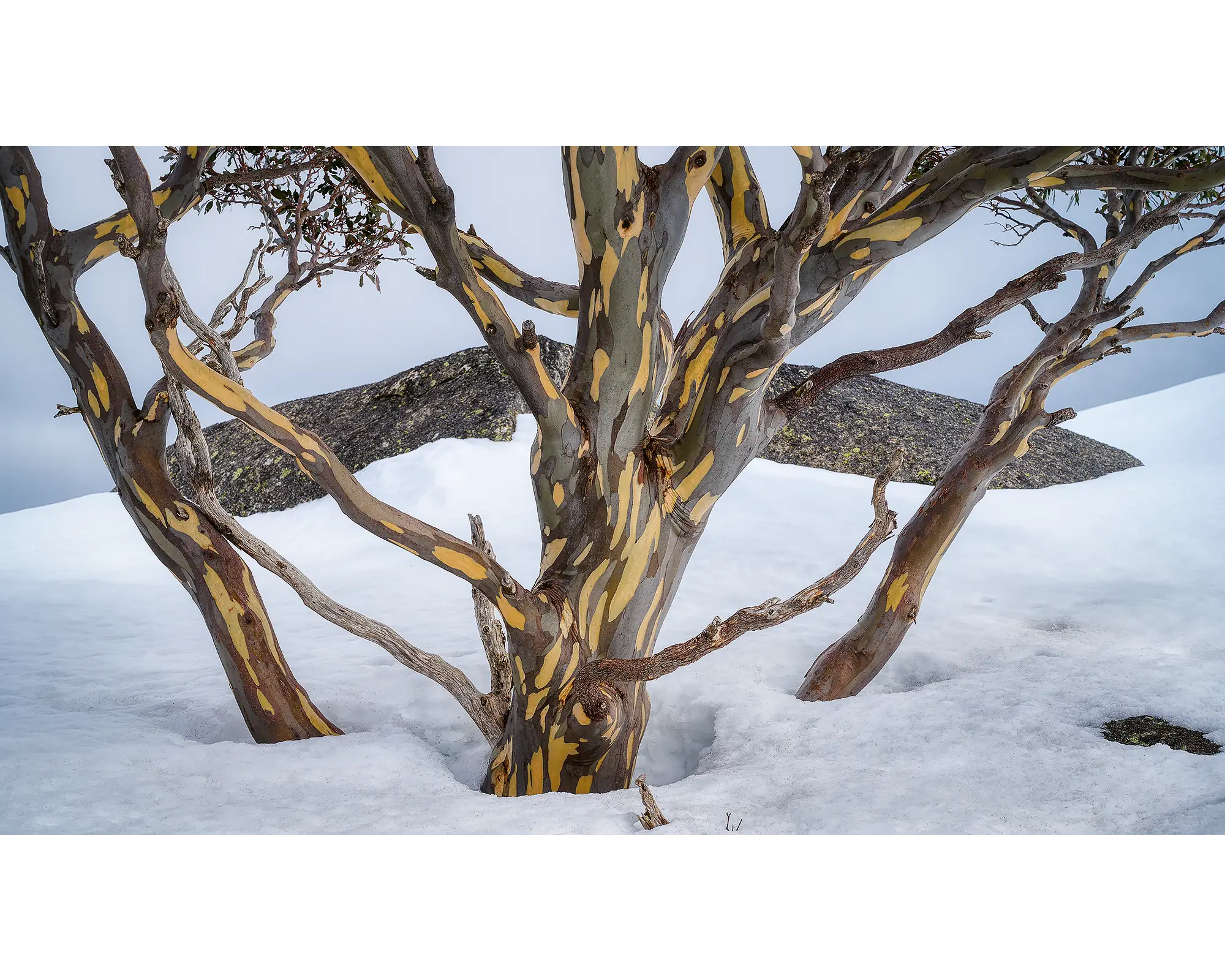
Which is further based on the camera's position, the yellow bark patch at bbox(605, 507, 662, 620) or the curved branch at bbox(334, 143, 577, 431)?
the yellow bark patch at bbox(605, 507, 662, 620)

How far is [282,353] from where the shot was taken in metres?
4.68

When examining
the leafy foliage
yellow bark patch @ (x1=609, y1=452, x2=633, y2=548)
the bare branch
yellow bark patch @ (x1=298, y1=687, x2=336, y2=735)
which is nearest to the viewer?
yellow bark patch @ (x1=609, y1=452, x2=633, y2=548)

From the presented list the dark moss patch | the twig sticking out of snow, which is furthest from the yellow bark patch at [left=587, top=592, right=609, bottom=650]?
the dark moss patch

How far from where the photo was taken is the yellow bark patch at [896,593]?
277 centimetres

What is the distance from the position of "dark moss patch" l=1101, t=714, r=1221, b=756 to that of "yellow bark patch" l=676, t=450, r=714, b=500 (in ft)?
4.22

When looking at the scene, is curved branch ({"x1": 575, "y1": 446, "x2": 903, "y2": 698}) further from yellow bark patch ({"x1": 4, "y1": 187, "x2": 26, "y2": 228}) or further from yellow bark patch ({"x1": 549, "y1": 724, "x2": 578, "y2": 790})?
yellow bark patch ({"x1": 4, "y1": 187, "x2": 26, "y2": 228})

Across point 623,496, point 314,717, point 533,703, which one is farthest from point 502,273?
point 314,717

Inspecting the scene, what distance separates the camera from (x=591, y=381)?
6.19 ft

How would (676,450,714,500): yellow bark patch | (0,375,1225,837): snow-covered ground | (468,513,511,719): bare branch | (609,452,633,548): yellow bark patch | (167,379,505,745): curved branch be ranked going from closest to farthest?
1. (0,375,1225,837): snow-covered ground
2. (609,452,633,548): yellow bark patch
3. (676,450,714,500): yellow bark patch
4. (167,379,505,745): curved branch
5. (468,513,511,719): bare branch

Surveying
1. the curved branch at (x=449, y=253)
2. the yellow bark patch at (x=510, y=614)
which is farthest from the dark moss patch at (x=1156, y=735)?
the curved branch at (x=449, y=253)

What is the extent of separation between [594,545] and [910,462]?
15.9ft

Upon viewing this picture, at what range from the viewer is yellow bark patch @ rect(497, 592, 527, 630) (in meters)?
Answer: 1.88

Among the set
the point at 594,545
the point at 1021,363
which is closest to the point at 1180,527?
the point at 1021,363
